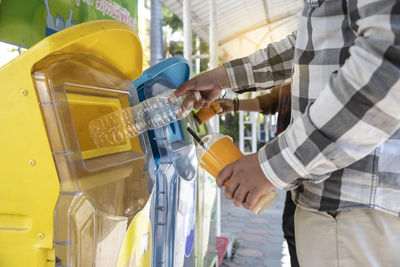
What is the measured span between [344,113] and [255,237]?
3.82m

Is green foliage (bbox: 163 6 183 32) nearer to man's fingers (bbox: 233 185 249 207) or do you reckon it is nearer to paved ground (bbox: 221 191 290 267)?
paved ground (bbox: 221 191 290 267)

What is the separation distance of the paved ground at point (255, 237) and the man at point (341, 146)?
2.71 metres

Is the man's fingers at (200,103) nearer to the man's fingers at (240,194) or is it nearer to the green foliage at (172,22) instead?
the man's fingers at (240,194)

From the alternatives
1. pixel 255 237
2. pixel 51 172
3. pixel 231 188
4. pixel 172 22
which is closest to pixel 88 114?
pixel 51 172

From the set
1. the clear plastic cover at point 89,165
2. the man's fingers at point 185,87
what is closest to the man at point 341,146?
the clear plastic cover at point 89,165

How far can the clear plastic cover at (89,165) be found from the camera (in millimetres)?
906

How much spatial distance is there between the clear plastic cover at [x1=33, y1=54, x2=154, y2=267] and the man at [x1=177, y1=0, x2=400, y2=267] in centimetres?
33

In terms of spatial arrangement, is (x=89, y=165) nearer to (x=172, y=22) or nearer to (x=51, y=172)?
(x=51, y=172)

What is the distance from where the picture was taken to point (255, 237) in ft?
14.4

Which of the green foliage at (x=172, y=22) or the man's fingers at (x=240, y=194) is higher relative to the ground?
the green foliage at (x=172, y=22)

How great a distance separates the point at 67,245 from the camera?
2.95 feet

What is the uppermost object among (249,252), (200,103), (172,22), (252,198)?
(172,22)

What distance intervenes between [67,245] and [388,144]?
0.86m

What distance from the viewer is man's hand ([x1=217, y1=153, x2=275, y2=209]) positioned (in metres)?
0.94
